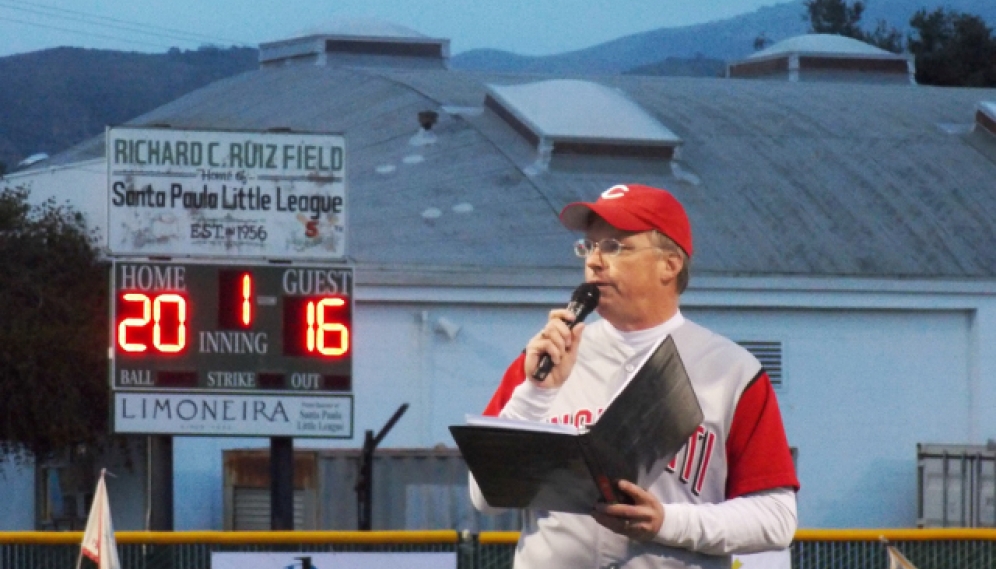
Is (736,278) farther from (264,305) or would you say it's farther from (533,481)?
(533,481)

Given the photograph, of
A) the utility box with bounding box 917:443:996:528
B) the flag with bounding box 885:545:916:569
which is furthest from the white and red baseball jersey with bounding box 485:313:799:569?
the utility box with bounding box 917:443:996:528

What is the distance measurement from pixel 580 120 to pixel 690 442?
70.2 feet

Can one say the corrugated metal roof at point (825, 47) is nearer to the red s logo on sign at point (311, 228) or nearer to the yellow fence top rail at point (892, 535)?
the red s logo on sign at point (311, 228)

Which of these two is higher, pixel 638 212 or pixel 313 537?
pixel 638 212

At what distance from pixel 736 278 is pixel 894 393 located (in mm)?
2470

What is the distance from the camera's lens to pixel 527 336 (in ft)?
69.2

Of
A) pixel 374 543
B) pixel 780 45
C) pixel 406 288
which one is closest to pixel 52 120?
pixel 780 45

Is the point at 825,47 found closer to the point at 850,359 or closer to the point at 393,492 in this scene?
the point at 850,359

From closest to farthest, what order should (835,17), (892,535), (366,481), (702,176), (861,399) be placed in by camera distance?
(892,535) → (366,481) → (861,399) → (702,176) → (835,17)

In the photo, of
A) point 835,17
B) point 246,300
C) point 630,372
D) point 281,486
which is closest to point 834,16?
point 835,17

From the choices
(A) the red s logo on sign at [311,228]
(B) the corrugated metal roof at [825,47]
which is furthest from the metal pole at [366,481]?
(B) the corrugated metal roof at [825,47]

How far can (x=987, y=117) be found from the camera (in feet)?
88.6

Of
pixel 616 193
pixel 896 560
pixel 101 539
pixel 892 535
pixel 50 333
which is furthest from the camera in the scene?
pixel 50 333

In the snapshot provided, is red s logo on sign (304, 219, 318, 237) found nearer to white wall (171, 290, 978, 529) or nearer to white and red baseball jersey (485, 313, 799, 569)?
white wall (171, 290, 978, 529)
